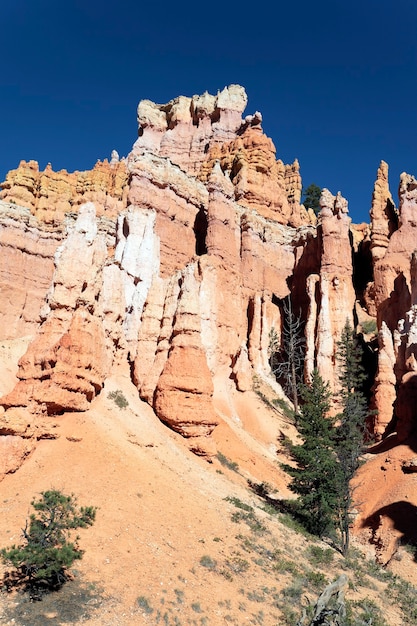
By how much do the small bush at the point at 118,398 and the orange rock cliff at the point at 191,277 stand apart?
1.00 metres

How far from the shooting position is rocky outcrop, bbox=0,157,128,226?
49.2m

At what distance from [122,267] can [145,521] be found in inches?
692

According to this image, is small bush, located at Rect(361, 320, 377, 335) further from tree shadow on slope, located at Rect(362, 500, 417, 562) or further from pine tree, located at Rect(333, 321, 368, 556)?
tree shadow on slope, located at Rect(362, 500, 417, 562)

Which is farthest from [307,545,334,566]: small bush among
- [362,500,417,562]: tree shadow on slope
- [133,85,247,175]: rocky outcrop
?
[133,85,247,175]: rocky outcrop

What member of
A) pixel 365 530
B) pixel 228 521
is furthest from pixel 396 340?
pixel 228 521

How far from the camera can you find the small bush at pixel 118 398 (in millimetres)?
21734

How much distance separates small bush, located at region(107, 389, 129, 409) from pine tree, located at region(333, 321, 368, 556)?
10.8 metres

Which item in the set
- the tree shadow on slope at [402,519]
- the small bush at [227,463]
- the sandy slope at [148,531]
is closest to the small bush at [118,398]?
the sandy slope at [148,531]

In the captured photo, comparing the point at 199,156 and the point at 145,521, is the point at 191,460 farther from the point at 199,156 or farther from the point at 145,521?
the point at 199,156

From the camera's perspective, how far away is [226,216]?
3925 cm

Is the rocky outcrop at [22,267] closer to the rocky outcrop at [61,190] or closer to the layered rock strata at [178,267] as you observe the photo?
the layered rock strata at [178,267]

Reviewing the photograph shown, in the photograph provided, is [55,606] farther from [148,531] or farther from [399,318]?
[399,318]

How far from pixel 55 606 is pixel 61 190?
48922mm

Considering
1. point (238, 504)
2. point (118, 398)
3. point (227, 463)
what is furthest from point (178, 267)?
point (238, 504)
